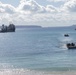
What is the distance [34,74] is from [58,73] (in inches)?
164

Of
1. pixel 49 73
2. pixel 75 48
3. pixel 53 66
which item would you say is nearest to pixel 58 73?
pixel 49 73

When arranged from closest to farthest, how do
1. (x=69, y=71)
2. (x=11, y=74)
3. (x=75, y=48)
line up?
(x=11, y=74), (x=69, y=71), (x=75, y=48)

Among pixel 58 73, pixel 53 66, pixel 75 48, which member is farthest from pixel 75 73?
pixel 75 48

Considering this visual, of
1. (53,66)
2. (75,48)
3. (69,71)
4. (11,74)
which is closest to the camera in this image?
(11,74)

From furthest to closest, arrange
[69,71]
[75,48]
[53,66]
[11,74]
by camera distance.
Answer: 1. [75,48]
2. [53,66]
3. [69,71]
4. [11,74]

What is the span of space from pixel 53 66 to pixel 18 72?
34.6 ft

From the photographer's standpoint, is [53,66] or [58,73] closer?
[58,73]

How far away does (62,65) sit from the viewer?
5900 centimetres

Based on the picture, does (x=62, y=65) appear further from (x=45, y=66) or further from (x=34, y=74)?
(x=34, y=74)

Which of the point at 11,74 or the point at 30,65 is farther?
the point at 30,65

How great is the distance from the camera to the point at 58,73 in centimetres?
4872

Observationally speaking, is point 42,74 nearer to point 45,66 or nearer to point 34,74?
point 34,74

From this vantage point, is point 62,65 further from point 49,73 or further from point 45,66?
point 49,73

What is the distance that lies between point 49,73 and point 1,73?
8.01 metres
